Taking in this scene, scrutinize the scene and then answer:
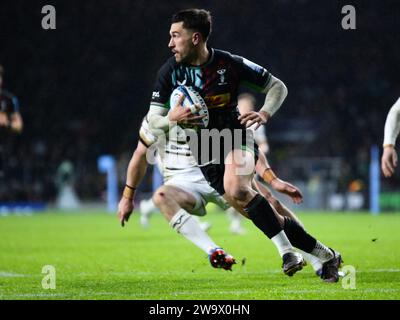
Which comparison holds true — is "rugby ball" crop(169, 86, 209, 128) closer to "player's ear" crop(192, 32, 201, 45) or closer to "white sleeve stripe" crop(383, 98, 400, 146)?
"player's ear" crop(192, 32, 201, 45)

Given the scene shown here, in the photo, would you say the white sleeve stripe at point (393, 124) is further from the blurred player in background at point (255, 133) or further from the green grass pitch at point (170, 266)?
the blurred player in background at point (255, 133)

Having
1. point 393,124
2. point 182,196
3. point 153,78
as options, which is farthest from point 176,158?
point 153,78

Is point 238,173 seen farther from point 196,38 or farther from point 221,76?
point 196,38

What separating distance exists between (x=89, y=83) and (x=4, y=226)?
1632cm

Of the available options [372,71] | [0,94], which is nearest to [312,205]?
[372,71]

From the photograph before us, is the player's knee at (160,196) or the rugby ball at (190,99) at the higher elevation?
the rugby ball at (190,99)

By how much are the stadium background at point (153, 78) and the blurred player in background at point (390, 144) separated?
19.4 m

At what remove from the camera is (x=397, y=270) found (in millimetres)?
7957

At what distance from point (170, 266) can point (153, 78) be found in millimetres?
23740

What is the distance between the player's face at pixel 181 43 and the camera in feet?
22.7

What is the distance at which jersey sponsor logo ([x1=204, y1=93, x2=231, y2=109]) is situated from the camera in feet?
23.1

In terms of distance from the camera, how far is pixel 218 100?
706 centimetres

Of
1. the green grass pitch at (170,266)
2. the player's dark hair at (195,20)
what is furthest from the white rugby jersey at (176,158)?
the player's dark hair at (195,20)
